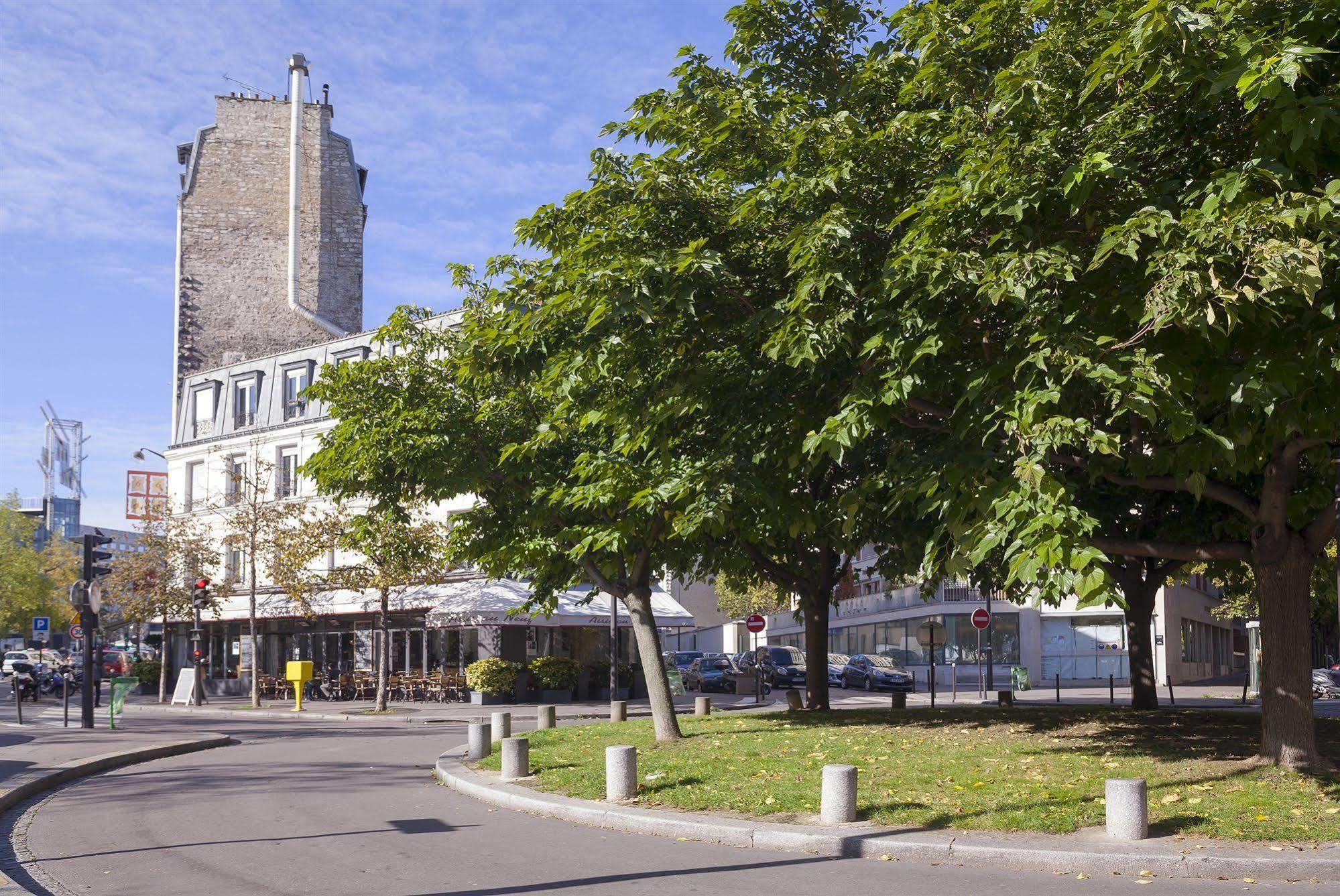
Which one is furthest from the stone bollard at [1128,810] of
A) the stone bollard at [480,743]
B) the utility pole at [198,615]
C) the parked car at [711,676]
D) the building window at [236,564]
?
the building window at [236,564]

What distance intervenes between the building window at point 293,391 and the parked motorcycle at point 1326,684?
37.4 meters

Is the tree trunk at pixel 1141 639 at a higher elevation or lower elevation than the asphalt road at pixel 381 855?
higher

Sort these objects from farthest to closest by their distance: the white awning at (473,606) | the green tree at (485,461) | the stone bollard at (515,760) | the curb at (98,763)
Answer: the white awning at (473,606)
the green tree at (485,461)
the stone bollard at (515,760)
the curb at (98,763)

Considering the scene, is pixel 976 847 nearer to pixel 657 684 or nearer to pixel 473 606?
pixel 657 684

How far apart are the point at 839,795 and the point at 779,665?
39.2 m

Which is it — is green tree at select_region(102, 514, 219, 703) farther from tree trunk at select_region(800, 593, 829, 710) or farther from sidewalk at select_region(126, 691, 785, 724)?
tree trunk at select_region(800, 593, 829, 710)

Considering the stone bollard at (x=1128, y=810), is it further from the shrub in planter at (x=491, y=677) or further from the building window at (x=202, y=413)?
the building window at (x=202, y=413)

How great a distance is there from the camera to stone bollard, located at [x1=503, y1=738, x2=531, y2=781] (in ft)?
48.4

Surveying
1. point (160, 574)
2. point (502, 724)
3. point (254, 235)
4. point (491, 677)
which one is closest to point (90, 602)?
point (502, 724)

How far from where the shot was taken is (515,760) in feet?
48.6

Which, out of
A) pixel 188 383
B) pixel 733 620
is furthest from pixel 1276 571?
pixel 733 620

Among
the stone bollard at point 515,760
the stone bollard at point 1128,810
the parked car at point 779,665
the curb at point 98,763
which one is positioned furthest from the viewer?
the parked car at point 779,665

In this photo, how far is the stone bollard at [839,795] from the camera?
35.1ft

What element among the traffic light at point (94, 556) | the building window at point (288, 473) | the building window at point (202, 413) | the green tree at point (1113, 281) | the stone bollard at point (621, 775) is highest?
the building window at point (202, 413)
